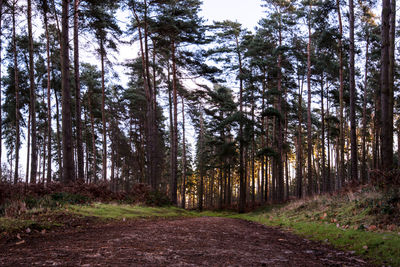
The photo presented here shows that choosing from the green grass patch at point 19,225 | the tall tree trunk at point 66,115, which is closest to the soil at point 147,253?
the green grass patch at point 19,225

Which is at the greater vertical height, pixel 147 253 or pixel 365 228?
pixel 147 253

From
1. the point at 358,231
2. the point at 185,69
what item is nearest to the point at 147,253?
the point at 358,231

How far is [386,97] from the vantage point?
31.7 feet

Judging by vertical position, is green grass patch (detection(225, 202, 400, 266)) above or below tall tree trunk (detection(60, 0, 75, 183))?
below

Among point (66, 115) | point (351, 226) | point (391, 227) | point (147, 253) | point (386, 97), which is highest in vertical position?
point (386, 97)

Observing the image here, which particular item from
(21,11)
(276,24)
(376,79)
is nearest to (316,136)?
(376,79)

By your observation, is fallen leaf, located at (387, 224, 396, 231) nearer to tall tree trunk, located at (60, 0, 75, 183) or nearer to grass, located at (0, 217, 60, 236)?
grass, located at (0, 217, 60, 236)

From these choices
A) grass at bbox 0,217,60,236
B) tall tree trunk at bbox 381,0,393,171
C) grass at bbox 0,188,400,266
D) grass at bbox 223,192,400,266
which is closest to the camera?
grass at bbox 223,192,400,266

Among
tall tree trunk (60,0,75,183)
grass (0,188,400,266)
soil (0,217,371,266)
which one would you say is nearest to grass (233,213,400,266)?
grass (0,188,400,266)

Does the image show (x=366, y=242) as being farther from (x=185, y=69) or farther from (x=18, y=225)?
(x=185, y=69)

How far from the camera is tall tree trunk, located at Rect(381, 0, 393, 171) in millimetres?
9398

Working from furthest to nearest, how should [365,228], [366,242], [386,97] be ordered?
1. [386,97]
2. [365,228]
3. [366,242]

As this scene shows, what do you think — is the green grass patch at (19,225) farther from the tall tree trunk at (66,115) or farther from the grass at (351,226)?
the tall tree trunk at (66,115)

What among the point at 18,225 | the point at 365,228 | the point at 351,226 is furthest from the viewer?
the point at 351,226
